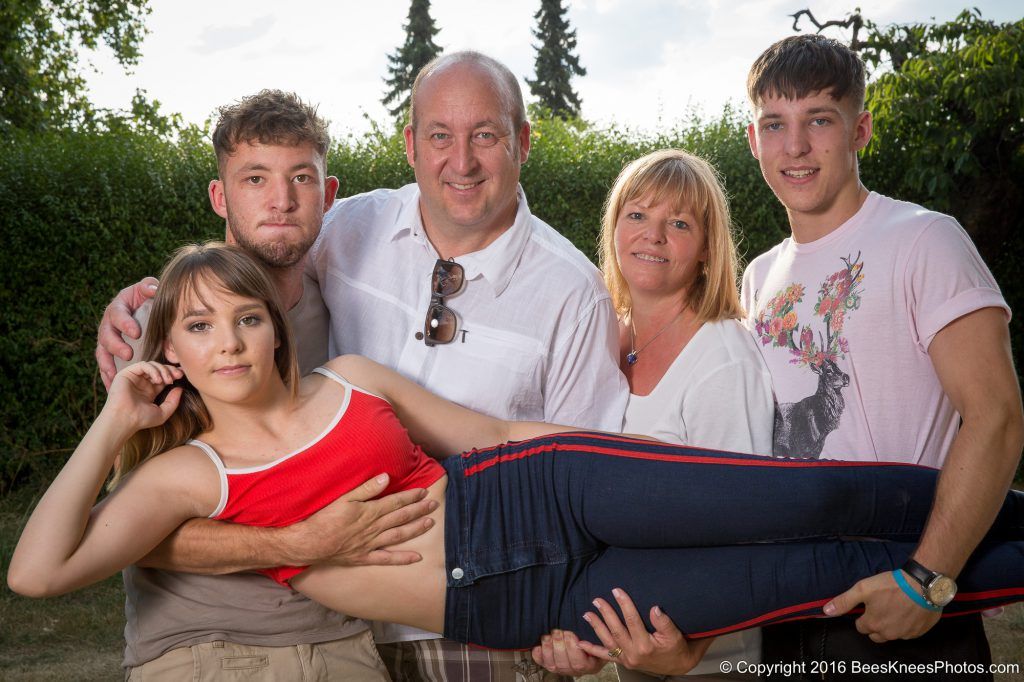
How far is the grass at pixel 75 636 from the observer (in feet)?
16.1

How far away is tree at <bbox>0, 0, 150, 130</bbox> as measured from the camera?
12.2 m

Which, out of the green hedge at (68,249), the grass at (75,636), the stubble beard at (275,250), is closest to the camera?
the stubble beard at (275,250)

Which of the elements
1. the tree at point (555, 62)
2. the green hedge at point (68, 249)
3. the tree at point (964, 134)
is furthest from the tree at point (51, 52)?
the tree at point (555, 62)

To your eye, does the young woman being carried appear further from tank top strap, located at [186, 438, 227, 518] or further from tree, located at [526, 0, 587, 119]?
tree, located at [526, 0, 587, 119]

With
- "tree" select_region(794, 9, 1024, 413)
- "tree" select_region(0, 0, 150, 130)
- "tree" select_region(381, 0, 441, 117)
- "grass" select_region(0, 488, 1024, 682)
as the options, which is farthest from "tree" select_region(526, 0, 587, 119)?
"grass" select_region(0, 488, 1024, 682)

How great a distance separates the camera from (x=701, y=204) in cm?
310

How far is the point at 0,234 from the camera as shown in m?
6.86

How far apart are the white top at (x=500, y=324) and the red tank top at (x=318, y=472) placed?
53 cm

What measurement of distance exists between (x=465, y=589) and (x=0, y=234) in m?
5.97

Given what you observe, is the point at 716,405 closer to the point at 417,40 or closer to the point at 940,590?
the point at 940,590

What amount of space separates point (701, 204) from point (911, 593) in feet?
4.64

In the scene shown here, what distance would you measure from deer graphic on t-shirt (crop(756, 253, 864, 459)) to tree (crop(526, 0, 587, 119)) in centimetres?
2713

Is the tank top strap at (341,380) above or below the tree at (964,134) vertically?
below

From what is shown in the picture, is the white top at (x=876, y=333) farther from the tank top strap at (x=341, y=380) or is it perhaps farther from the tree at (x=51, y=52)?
the tree at (x=51, y=52)
